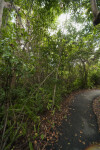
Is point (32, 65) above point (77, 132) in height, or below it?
above

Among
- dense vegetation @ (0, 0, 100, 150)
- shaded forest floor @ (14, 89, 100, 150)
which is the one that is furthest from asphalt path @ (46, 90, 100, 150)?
dense vegetation @ (0, 0, 100, 150)

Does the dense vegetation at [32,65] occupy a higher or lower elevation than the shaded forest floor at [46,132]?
higher

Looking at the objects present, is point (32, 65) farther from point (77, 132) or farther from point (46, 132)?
point (77, 132)

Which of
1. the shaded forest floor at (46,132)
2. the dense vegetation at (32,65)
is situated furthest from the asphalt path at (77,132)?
the dense vegetation at (32,65)

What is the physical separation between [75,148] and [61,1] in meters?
6.10

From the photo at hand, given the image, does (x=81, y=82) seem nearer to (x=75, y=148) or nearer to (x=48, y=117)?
(x=48, y=117)

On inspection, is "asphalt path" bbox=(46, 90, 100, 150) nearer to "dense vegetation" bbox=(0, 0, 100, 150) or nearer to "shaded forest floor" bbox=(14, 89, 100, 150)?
"shaded forest floor" bbox=(14, 89, 100, 150)

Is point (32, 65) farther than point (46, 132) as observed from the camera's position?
No

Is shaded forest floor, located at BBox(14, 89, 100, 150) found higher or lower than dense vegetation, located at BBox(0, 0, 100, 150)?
lower

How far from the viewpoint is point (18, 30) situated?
156 cm

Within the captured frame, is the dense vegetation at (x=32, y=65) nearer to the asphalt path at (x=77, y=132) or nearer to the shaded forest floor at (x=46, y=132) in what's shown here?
the shaded forest floor at (x=46, y=132)

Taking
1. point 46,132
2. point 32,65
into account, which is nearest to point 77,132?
point 46,132

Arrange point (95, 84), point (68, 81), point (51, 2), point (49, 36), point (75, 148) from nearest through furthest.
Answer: point (75, 148), point (49, 36), point (51, 2), point (68, 81), point (95, 84)

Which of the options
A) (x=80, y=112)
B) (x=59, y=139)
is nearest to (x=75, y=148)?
(x=59, y=139)
